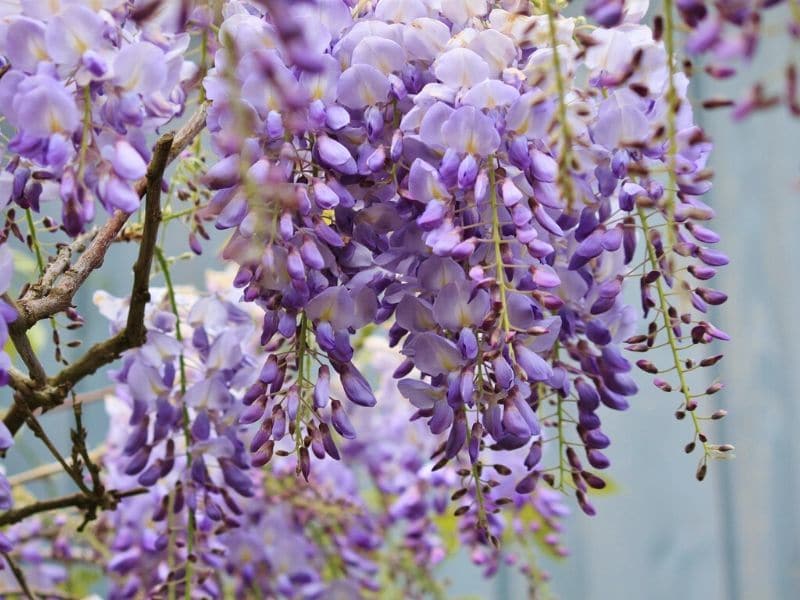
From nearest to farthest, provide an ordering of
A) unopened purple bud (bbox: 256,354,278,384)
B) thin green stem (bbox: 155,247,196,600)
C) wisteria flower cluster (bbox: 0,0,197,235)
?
wisteria flower cluster (bbox: 0,0,197,235), unopened purple bud (bbox: 256,354,278,384), thin green stem (bbox: 155,247,196,600)

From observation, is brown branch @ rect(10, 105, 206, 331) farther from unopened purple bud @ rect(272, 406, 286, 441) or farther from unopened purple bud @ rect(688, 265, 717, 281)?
unopened purple bud @ rect(688, 265, 717, 281)

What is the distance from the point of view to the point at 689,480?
1803 mm

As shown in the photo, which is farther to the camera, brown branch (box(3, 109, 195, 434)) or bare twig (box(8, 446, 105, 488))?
bare twig (box(8, 446, 105, 488))

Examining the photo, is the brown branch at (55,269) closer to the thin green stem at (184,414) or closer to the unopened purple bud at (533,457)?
the thin green stem at (184,414)

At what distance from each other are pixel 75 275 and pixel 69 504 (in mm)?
183

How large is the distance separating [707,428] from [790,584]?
0.27 m

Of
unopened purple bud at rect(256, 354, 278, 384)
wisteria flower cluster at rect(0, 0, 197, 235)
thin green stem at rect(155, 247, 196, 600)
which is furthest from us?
thin green stem at rect(155, 247, 196, 600)

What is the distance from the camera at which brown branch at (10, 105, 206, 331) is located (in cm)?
52

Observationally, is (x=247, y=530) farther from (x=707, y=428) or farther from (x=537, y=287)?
(x=707, y=428)

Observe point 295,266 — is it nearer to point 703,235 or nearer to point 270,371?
point 270,371

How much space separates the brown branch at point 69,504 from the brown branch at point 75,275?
0.51ft

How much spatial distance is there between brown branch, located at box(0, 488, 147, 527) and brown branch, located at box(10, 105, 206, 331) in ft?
0.51

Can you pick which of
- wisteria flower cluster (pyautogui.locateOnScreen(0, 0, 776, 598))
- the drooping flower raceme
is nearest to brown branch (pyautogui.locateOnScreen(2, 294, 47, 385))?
wisteria flower cluster (pyautogui.locateOnScreen(0, 0, 776, 598))

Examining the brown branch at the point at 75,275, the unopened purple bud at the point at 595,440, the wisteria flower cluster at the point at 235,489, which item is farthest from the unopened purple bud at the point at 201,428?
the unopened purple bud at the point at 595,440
